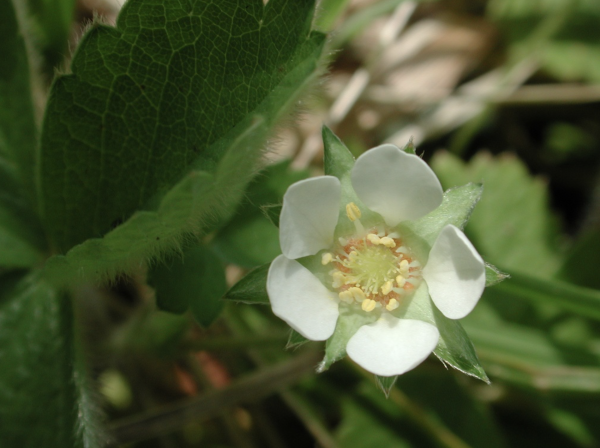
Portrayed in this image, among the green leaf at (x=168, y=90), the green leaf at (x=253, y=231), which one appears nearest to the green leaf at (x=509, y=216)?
the green leaf at (x=253, y=231)

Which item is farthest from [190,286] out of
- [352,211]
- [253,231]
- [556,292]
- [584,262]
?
[584,262]

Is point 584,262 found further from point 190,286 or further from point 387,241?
point 190,286

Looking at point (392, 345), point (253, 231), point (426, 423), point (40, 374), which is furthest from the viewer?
point (426, 423)

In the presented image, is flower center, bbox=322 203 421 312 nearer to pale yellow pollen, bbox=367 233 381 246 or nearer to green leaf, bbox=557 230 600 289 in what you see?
pale yellow pollen, bbox=367 233 381 246

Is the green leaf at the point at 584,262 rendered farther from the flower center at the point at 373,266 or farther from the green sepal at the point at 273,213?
the green sepal at the point at 273,213

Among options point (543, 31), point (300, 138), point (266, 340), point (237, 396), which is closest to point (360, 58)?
point (300, 138)
